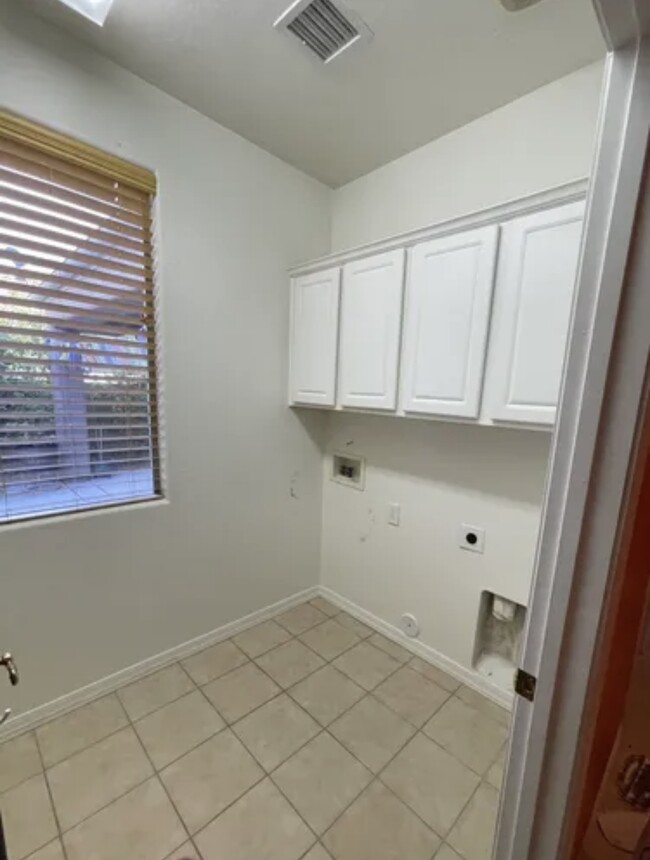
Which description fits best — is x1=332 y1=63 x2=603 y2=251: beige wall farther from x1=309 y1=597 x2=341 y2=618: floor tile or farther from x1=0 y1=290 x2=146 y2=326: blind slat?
x1=309 y1=597 x2=341 y2=618: floor tile

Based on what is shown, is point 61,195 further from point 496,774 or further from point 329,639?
point 496,774

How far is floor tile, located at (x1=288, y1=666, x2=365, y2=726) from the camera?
5.65 ft

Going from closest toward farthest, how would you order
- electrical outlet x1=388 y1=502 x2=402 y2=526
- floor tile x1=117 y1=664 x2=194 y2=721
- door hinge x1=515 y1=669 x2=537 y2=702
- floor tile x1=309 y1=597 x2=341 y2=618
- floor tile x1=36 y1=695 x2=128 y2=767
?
door hinge x1=515 y1=669 x2=537 y2=702 < floor tile x1=36 y1=695 x2=128 y2=767 < floor tile x1=117 y1=664 x2=194 y2=721 < electrical outlet x1=388 y1=502 x2=402 y2=526 < floor tile x1=309 y1=597 x2=341 y2=618

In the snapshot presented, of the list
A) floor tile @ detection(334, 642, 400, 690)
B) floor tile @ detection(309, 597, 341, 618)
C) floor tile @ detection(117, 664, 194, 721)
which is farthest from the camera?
floor tile @ detection(309, 597, 341, 618)

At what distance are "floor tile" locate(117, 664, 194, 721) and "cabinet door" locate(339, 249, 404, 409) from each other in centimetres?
161

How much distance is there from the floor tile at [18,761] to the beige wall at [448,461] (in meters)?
1.65

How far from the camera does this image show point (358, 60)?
1.46m

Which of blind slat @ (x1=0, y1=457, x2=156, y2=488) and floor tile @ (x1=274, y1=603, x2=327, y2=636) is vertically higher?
blind slat @ (x1=0, y1=457, x2=156, y2=488)

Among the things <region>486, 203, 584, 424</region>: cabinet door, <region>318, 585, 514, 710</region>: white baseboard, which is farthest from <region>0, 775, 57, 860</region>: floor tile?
<region>486, 203, 584, 424</region>: cabinet door

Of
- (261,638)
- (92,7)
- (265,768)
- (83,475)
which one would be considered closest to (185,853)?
(265,768)

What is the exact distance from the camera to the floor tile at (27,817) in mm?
1183

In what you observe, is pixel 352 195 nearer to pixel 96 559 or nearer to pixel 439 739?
pixel 96 559

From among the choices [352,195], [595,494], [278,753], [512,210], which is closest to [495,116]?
[512,210]

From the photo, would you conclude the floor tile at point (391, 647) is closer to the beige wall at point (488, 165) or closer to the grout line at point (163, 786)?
the grout line at point (163, 786)
